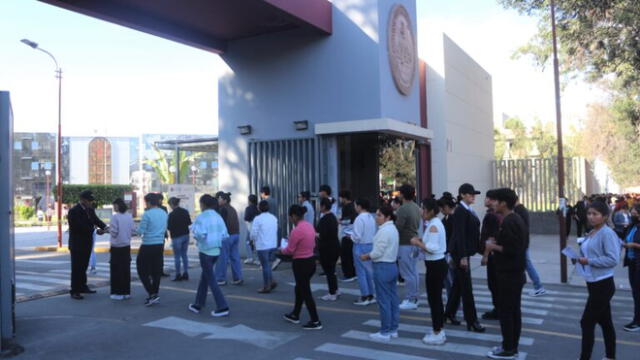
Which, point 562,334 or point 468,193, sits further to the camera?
point 468,193

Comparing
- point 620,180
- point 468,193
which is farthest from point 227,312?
point 620,180

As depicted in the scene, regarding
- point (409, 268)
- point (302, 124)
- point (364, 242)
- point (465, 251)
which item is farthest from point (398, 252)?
point (302, 124)

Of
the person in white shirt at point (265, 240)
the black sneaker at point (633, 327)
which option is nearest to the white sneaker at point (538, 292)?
the black sneaker at point (633, 327)

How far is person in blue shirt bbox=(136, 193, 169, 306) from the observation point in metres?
8.64

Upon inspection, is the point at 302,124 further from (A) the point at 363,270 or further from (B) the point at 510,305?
(B) the point at 510,305

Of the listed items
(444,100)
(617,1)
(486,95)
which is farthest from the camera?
(486,95)

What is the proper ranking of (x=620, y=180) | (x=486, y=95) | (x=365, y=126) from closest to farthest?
(x=365, y=126)
(x=486, y=95)
(x=620, y=180)

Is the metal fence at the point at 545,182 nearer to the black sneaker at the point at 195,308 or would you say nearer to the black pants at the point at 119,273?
the black sneaker at the point at 195,308

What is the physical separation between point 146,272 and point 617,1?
603 inches

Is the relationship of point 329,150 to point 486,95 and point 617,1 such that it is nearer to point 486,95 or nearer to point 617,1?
point 617,1

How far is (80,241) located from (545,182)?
62.9ft

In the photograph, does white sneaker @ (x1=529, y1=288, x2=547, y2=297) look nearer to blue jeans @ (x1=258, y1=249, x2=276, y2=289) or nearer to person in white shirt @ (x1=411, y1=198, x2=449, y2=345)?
person in white shirt @ (x1=411, y1=198, x2=449, y2=345)

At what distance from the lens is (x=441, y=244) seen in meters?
6.39

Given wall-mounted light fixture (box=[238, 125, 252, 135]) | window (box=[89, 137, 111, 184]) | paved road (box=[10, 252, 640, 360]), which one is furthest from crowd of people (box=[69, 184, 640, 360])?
window (box=[89, 137, 111, 184])
